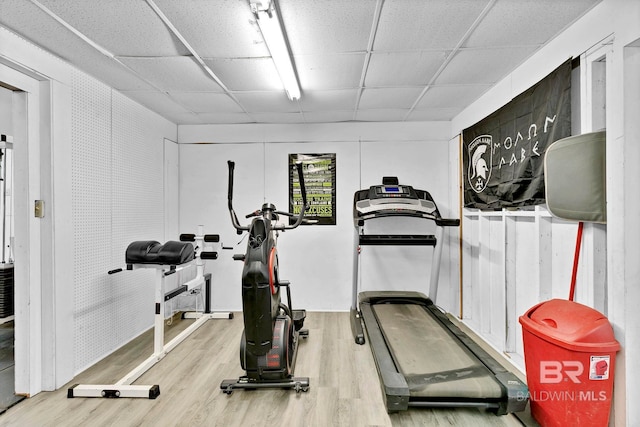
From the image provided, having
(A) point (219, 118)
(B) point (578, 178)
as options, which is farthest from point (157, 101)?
(B) point (578, 178)

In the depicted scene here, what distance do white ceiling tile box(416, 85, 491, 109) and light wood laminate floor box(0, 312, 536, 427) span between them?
269 centimetres

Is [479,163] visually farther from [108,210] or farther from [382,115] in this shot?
[108,210]

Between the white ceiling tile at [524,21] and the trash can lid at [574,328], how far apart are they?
68.7 inches

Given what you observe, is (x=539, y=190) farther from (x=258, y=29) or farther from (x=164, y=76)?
(x=164, y=76)

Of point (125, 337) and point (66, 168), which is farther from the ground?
point (66, 168)

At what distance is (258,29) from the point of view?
7.01 feet

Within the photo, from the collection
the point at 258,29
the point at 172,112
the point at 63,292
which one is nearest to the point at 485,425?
the point at 258,29

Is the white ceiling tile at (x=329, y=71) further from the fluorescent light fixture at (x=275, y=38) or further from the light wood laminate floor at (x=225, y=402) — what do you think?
the light wood laminate floor at (x=225, y=402)

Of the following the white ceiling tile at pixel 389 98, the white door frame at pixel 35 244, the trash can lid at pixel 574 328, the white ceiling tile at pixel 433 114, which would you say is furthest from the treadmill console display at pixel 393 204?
the white door frame at pixel 35 244

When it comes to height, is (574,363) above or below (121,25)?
below

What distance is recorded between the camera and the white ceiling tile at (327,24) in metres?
1.88

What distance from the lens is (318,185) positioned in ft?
14.3

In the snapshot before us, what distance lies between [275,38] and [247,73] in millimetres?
766

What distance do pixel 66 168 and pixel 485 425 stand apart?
3557 millimetres
